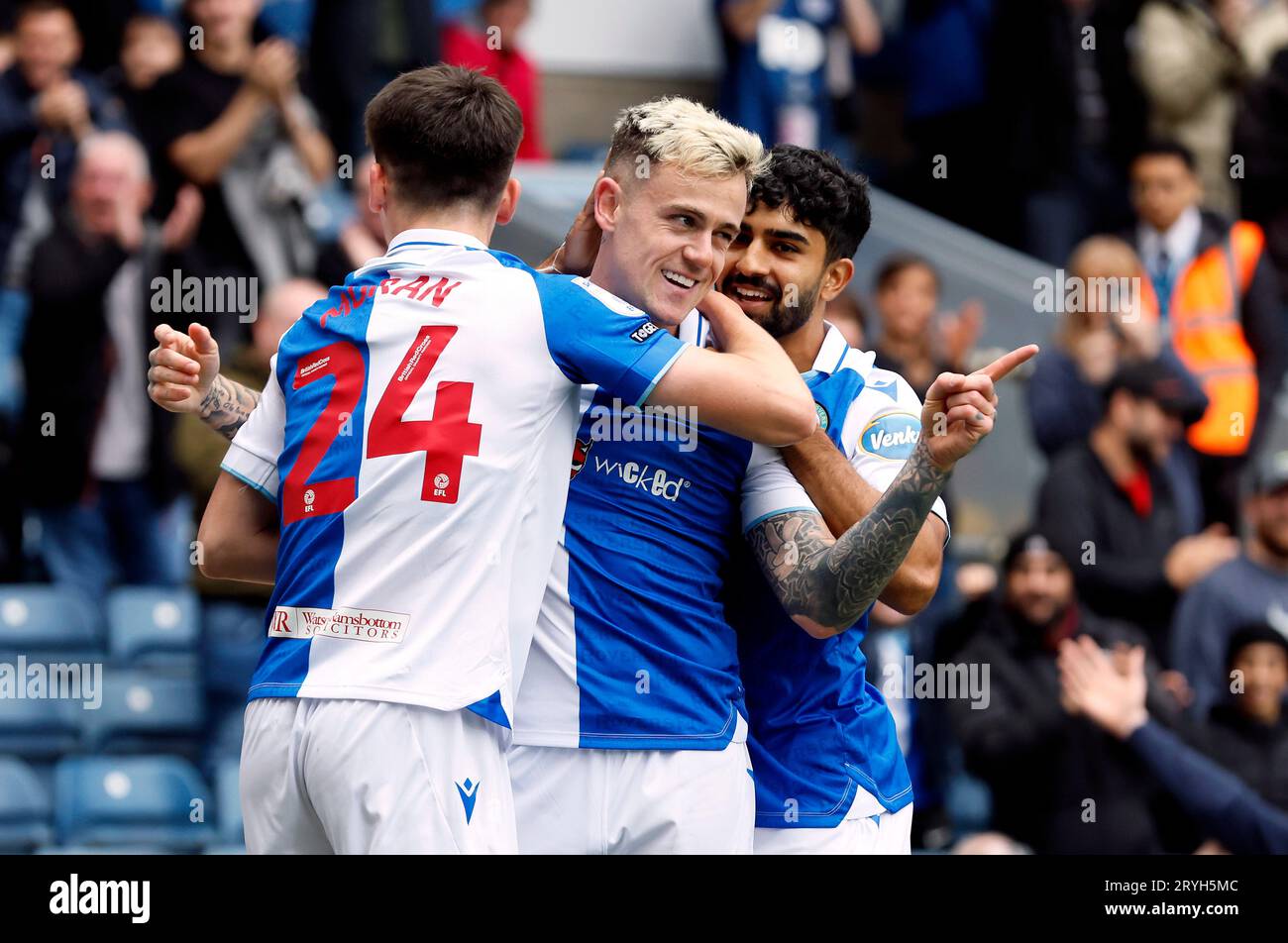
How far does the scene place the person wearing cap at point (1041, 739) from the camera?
24.6 feet

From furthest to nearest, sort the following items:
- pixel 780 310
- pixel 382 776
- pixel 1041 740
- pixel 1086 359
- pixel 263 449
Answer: pixel 1086 359 < pixel 1041 740 < pixel 780 310 < pixel 263 449 < pixel 382 776

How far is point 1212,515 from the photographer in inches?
371

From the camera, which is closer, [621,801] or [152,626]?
Answer: [621,801]

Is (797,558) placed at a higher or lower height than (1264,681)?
lower

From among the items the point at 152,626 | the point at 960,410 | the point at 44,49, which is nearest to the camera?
the point at 960,410

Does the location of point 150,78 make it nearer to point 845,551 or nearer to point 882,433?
point 882,433

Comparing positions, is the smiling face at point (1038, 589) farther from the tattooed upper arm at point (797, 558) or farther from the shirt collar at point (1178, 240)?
the tattooed upper arm at point (797, 558)

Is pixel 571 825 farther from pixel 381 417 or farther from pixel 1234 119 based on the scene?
pixel 1234 119

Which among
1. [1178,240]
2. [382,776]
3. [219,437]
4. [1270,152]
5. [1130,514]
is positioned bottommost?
[382,776]

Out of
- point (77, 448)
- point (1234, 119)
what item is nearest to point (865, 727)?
point (77, 448)

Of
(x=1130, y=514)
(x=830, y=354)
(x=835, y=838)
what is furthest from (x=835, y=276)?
(x=1130, y=514)

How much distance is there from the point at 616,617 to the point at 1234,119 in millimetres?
7516

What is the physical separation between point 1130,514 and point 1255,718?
3.95ft

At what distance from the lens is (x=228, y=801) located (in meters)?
7.29
